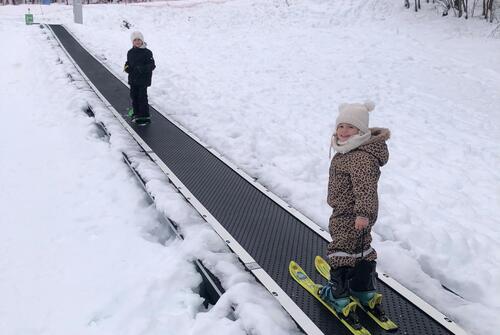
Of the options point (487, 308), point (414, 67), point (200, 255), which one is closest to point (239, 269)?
point (200, 255)

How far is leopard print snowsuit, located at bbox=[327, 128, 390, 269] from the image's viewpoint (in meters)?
3.22

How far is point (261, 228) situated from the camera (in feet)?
16.4

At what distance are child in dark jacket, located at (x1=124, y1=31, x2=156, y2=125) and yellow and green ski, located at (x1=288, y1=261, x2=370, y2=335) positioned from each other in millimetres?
5162

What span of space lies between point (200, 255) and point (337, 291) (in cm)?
135

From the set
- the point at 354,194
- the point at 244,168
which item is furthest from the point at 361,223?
the point at 244,168

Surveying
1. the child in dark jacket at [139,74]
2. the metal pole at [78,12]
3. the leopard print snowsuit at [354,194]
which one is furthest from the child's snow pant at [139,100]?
the metal pole at [78,12]

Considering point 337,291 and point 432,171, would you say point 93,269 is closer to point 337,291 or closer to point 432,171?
point 337,291

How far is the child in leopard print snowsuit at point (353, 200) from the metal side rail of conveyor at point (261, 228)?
0.28 meters

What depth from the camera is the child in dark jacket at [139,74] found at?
8219 millimetres

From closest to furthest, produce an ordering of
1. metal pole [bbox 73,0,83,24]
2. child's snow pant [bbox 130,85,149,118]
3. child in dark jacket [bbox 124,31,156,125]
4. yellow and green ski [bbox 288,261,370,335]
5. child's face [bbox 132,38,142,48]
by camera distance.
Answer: yellow and green ski [bbox 288,261,370,335]
child's face [bbox 132,38,142,48]
child in dark jacket [bbox 124,31,156,125]
child's snow pant [bbox 130,85,149,118]
metal pole [bbox 73,0,83,24]

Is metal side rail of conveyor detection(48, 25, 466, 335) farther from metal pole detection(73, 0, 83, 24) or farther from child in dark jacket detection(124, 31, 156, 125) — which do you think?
metal pole detection(73, 0, 83, 24)

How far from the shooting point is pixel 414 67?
527 inches

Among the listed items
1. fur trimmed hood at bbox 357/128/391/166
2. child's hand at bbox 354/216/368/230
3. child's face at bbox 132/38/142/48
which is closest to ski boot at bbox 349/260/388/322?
child's hand at bbox 354/216/368/230

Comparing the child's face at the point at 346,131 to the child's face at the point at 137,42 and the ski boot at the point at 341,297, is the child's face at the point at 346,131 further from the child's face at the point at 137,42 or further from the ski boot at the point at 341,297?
the child's face at the point at 137,42
